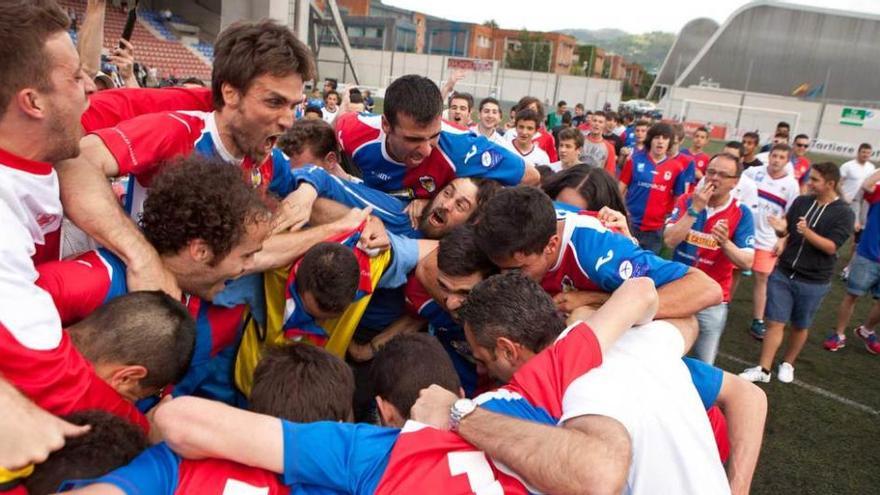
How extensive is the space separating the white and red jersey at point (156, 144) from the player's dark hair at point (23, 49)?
0.57 metres

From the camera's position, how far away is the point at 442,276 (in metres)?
2.88

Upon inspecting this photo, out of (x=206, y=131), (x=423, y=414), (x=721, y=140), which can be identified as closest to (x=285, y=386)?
(x=423, y=414)

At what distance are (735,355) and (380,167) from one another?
4.73 metres

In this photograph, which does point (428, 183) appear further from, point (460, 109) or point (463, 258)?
point (460, 109)

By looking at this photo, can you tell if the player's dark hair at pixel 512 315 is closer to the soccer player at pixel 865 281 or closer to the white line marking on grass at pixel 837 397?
the white line marking on grass at pixel 837 397

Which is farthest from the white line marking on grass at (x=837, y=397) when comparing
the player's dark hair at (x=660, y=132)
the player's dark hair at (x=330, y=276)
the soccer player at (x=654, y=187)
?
the player's dark hair at (x=330, y=276)

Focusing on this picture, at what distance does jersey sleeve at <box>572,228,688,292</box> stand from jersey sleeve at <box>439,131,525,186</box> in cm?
123

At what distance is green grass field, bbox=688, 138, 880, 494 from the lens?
4398 mm

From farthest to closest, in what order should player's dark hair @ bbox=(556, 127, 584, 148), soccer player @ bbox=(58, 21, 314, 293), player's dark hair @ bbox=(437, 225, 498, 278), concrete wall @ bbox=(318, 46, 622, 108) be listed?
concrete wall @ bbox=(318, 46, 622, 108) < player's dark hair @ bbox=(556, 127, 584, 148) < player's dark hair @ bbox=(437, 225, 498, 278) < soccer player @ bbox=(58, 21, 314, 293)

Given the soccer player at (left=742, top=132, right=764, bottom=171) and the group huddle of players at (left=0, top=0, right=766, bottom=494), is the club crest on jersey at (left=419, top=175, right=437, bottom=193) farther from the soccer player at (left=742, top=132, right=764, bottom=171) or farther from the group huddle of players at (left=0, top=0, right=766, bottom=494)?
the soccer player at (left=742, top=132, right=764, bottom=171)

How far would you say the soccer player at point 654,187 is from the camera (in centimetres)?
813

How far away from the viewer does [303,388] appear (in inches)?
74.6

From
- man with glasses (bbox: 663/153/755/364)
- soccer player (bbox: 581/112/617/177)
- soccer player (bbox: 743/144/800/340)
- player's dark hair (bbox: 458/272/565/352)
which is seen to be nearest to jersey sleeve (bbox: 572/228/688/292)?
player's dark hair (bbox: 458/272/565/352)

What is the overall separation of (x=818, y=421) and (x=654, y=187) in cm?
378
